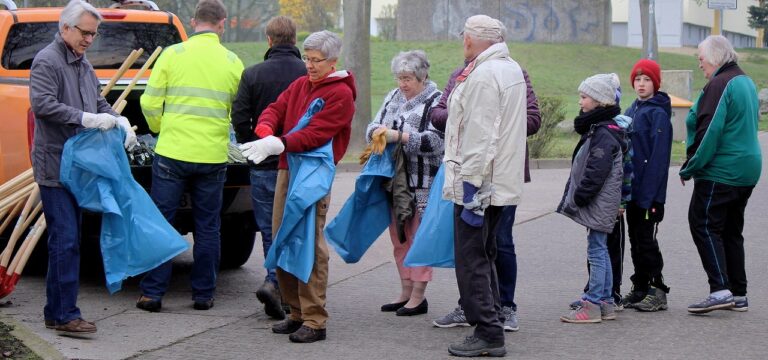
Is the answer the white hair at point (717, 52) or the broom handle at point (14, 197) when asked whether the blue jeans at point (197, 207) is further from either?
the white hair at point (717, 52)

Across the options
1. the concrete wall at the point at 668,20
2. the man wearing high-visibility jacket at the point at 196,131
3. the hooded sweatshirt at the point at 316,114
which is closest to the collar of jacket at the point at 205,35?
the man wearing high-visibility jacket at the point at 196,131

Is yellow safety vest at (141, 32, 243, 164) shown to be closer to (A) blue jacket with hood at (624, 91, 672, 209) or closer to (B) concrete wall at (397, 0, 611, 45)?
(A) blue jacket with hood at (624, 91, 672, 209)

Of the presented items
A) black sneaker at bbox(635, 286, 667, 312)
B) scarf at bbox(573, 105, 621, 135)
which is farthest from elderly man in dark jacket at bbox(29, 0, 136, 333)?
black sneaker at bbox(635, 286, 667, 312)

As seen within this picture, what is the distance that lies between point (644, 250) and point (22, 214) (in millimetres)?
3892

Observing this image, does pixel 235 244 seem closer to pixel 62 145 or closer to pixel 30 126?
pixel 30 126

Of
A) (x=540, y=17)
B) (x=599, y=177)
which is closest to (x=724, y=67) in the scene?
(x=599, y=177)

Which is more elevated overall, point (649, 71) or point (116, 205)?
point (649, 71)

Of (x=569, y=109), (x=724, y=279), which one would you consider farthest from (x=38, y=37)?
(x=569, y=109)

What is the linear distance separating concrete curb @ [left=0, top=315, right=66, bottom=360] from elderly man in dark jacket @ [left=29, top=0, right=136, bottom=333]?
19 cm

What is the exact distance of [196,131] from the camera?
7.20 meters

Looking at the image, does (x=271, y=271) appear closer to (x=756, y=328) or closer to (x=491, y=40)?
(x=491, y=40)

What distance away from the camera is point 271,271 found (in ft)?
23.8

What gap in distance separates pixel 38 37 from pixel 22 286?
1.84m

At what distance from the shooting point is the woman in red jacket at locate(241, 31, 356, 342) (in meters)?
6.38
